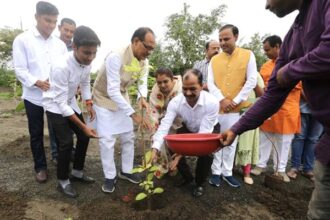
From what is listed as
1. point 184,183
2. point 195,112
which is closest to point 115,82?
point 195,112

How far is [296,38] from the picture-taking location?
1556mm

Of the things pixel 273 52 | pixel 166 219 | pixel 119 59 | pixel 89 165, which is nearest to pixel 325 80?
pixel 166 219

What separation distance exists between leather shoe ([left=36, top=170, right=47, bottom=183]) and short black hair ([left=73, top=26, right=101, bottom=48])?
55.7 inches

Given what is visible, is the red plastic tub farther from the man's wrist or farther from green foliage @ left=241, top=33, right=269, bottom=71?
green foliage @ left=241, top=33, right=269, bottom=71

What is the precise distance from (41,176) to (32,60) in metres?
1.19

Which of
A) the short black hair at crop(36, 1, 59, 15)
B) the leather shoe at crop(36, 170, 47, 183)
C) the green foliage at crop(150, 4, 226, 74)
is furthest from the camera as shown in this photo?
the green foliage at crop(150, 4, 226, 74)

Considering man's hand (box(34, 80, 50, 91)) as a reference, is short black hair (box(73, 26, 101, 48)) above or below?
above

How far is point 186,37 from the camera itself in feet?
28.8

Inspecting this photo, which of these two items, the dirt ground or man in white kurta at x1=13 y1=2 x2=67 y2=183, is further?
man in white kurta at x1=13 y1=2 x2=67 y2=183

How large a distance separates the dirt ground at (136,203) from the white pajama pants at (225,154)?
0.17m

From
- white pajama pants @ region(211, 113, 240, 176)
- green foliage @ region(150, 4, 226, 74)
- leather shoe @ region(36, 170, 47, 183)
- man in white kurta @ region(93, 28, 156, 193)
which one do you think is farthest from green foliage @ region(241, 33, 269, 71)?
leather shoe @ region(36, 170, 47, 183)

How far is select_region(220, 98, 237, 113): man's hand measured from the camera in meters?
3.43

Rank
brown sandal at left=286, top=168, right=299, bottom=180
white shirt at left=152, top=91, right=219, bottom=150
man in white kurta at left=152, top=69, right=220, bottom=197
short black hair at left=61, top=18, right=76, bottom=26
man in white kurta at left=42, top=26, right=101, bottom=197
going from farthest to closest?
short black hair at left=61, top=18, right=76, bottom=26 < brown sandal at left=286, top=168, right=299, bottom=180 < white shirt at left=152, top=91, right=219, bottom=150 < man in white kurta at left=152, top=69, right=220, bottom=197 < man in white kurta at left=42, top=26, right=101, bottom=197

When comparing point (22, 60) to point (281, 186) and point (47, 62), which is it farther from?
point (281, 186)
